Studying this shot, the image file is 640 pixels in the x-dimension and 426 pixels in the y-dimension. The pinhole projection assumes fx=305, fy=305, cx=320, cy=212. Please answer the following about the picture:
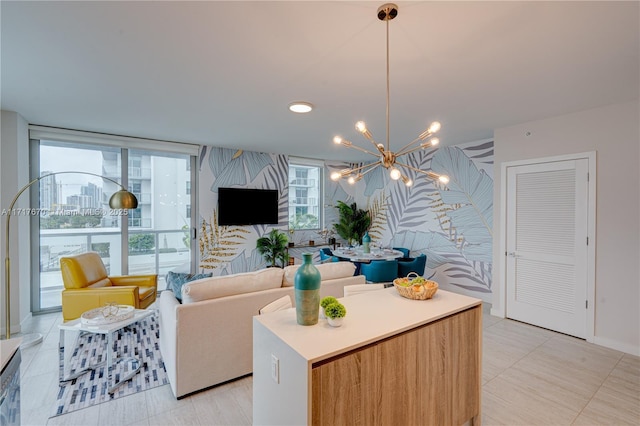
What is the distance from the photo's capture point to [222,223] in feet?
18.2

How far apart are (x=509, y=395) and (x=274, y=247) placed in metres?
4.12

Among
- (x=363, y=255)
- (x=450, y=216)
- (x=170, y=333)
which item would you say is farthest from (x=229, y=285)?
(x=450, y=216)

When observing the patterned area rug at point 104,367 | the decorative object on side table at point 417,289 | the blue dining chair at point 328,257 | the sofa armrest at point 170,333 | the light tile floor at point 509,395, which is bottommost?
the light tile floor at point 509,395

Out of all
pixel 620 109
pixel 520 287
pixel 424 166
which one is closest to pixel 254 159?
pixel 424 166

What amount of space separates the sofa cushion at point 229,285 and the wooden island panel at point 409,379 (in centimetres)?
147

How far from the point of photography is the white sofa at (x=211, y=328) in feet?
7.73

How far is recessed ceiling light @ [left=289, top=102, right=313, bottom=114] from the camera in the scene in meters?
3.21

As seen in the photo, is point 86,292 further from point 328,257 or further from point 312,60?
point 312,60

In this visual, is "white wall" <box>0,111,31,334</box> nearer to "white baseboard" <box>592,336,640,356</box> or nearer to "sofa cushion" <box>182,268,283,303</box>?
"sofa cushion" <box>182,268,283,303</box>

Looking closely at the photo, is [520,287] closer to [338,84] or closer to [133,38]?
[338,84]

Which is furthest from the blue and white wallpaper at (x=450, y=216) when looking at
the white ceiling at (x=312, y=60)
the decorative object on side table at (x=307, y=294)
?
the decorative object on side table at (x=307, y=294)

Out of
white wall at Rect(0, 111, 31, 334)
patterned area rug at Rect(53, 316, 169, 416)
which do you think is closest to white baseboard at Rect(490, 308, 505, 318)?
patterned area rug at Rect(53, 316, 169, 416)

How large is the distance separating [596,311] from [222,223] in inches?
212

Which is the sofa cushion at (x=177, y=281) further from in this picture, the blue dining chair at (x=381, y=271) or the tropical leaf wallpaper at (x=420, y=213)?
the blue dining chair at (x=381, y=271)
